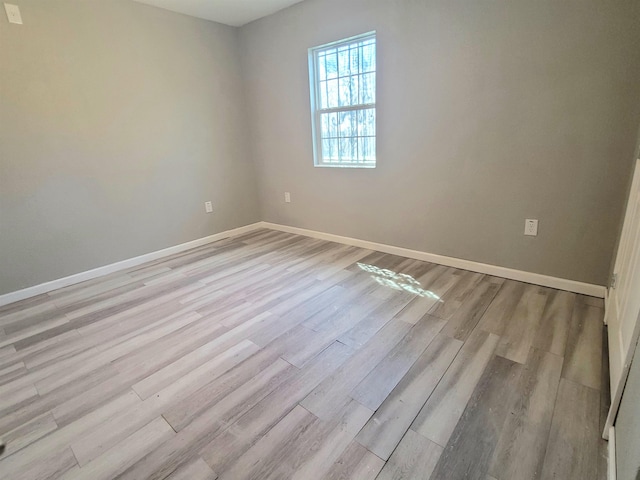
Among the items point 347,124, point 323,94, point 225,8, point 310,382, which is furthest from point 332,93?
point 310,382

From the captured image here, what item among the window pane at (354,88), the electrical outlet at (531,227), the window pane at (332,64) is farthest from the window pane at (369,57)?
the electrical outlet at (531,227)

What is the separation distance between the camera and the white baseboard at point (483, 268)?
2.18 m

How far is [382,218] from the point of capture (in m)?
3.08

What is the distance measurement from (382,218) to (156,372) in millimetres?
2226

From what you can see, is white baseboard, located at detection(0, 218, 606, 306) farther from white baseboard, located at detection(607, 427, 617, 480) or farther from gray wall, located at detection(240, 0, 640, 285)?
white baseboard, located at detection(607, 427, 617, 480)

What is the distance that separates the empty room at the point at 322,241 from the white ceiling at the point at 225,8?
39 mm

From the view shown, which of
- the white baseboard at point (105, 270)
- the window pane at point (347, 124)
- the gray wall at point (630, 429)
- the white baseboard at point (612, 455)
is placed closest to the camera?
the gray wall at point (630, 429)

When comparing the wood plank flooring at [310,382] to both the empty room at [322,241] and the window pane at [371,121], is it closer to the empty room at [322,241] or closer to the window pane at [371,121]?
the empty room at [322,241]

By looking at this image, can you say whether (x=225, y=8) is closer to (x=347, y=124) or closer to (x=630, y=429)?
(x=347, y=124)

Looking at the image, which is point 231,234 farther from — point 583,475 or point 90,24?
point 583,475

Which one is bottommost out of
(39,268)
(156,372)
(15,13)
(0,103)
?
(156,372)

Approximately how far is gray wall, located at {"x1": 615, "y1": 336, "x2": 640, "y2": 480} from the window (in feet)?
7.78

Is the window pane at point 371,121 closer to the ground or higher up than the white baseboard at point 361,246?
higher up

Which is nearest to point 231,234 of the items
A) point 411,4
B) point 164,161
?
point 164,161
